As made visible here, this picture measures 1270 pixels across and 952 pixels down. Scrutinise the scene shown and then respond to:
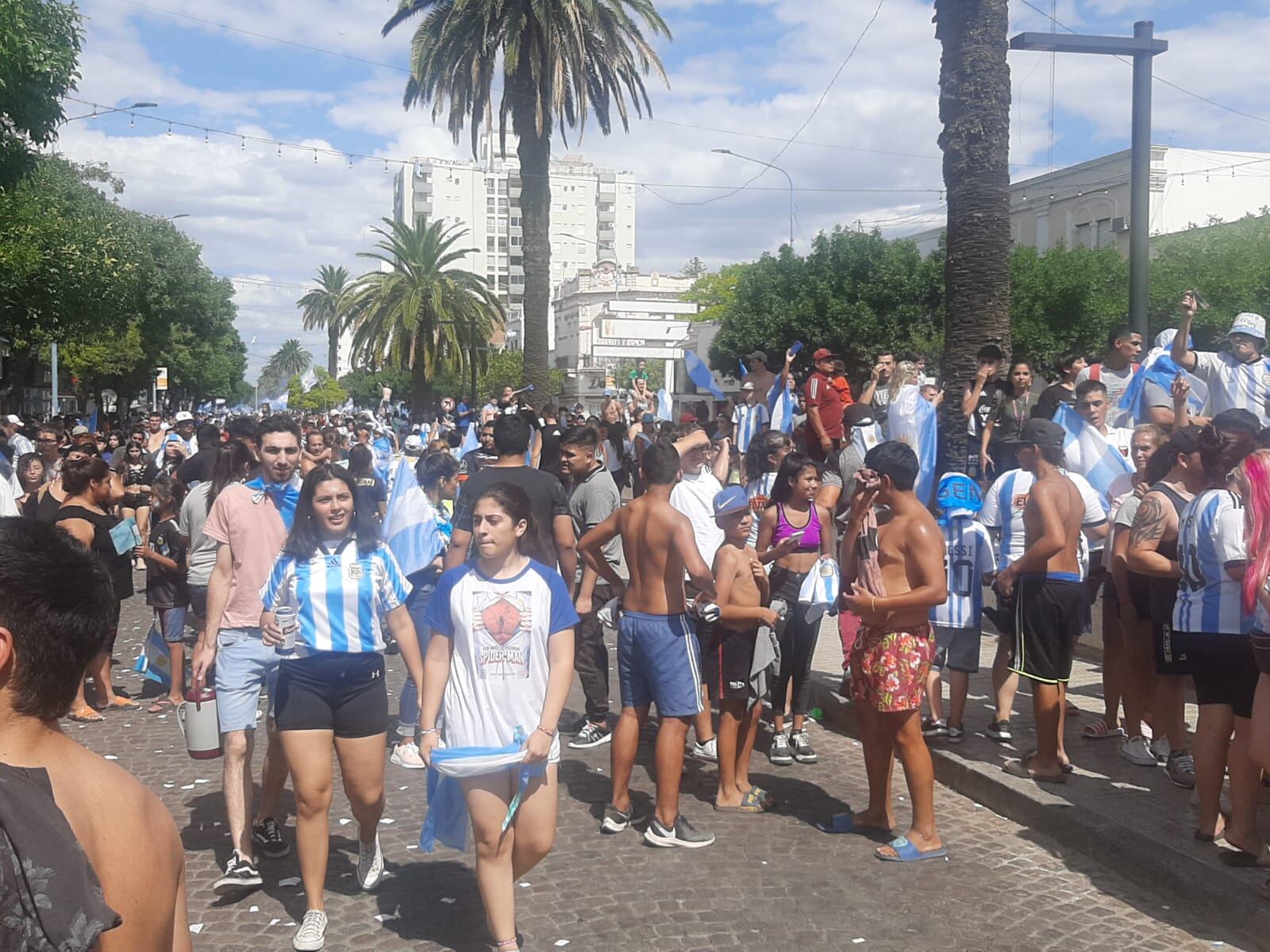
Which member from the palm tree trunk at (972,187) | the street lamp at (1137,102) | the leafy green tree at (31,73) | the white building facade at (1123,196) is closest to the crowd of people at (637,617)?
the palm tree trunk at (972,187)

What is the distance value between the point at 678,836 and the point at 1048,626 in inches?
84.7

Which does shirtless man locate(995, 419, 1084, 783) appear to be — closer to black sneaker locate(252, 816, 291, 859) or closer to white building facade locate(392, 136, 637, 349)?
black sneaker locate(252, 816, 291, 859)

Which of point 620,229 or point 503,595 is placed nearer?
point 503,595

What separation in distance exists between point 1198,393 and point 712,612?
5117 millimetres

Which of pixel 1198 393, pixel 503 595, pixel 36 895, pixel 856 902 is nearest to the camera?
pixel 36 895

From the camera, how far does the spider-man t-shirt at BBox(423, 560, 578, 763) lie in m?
4.27

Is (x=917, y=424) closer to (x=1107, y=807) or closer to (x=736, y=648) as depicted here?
(x=736, y=648)

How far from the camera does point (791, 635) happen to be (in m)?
6.98

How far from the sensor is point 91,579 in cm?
190

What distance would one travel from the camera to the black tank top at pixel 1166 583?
221 inches

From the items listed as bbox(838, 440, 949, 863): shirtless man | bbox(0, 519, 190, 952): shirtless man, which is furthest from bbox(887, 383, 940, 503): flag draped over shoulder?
bbox(0, 519, 190, 952): shirtless man

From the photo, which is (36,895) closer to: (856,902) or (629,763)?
(856,902)

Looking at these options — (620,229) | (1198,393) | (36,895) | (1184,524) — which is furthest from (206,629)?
(620,229)

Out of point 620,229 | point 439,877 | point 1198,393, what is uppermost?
point 620,229
